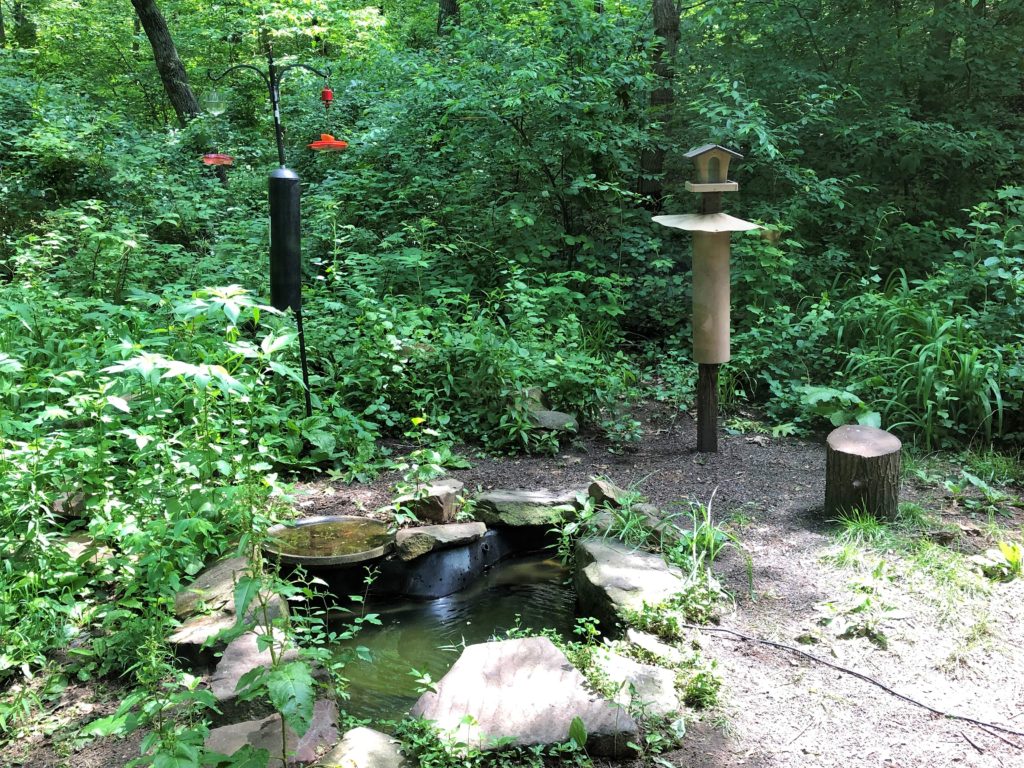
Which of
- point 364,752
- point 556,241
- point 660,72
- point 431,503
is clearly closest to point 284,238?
point 431,503

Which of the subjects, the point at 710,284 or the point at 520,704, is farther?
the point at 710,284

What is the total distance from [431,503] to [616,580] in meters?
1.23

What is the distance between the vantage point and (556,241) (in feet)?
26.4

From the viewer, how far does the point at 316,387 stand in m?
5.75

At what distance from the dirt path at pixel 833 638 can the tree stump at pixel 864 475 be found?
21 cm

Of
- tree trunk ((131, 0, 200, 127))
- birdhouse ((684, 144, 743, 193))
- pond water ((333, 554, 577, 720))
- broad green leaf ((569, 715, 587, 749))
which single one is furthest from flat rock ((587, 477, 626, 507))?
tree trunk ((131, 0, 200, 127))

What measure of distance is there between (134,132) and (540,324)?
22.0ft

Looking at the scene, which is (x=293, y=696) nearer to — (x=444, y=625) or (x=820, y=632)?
(x=444, y=625)

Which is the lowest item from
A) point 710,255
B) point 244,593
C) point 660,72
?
point 244,593

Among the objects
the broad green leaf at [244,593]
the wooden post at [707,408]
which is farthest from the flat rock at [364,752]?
the wooden post at [707,408]

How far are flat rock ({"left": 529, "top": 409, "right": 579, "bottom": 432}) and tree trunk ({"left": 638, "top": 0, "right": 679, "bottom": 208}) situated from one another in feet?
11.4

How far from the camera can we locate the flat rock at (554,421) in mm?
5762

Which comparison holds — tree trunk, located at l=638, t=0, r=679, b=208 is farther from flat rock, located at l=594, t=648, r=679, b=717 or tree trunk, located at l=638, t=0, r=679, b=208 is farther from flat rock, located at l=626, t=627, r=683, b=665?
flat rock, located at l=594, t=648, r=679, b=717

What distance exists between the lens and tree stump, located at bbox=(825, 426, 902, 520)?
443 cm
